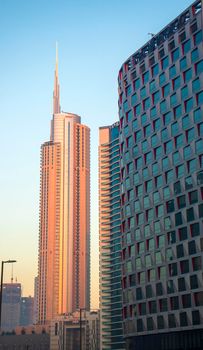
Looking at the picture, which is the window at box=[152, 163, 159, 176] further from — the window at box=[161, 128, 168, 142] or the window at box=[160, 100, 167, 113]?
the window at box=[160, 100, 167, 113]

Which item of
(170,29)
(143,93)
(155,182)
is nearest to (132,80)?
(143,93)

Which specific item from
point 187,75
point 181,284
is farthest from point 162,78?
point 181,284

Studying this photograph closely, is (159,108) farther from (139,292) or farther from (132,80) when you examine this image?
(139,292)

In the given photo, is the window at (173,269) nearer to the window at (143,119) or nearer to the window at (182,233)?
the window at (182,233)

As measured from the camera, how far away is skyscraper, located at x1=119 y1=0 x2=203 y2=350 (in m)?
93.6

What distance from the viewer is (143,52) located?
11450 cm

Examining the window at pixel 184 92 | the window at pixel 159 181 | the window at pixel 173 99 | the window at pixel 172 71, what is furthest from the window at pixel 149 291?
the window at pixel 172 71

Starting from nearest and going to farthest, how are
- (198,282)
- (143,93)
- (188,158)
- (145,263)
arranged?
(198,282), (188,158), (145,263), (143,93)

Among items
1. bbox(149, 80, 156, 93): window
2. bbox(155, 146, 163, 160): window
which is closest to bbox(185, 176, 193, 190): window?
bbox(155, 146, 163, 160): window

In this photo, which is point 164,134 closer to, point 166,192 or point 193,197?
point 166,192

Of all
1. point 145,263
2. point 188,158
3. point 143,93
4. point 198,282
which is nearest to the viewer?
point 198,282

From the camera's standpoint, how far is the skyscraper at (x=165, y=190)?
93.6m

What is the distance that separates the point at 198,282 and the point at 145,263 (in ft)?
50.1

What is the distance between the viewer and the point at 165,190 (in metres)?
102
